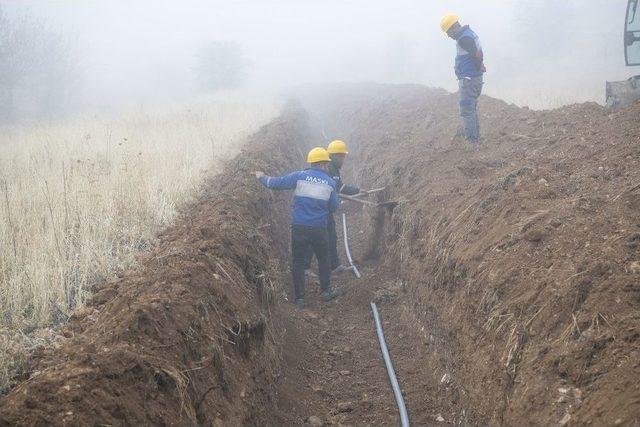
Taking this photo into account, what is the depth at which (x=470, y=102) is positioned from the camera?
27.5ft

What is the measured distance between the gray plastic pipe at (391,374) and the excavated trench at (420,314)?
121 millimetres

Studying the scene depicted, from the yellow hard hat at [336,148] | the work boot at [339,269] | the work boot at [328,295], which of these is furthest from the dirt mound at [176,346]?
the yellow hard hat at [336,148]

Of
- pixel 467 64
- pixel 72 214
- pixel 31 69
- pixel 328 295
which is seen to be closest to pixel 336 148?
pixel 467 64

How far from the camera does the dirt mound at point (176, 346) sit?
8.52 feet

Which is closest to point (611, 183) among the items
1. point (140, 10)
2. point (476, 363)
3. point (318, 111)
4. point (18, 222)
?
point (476, 363)

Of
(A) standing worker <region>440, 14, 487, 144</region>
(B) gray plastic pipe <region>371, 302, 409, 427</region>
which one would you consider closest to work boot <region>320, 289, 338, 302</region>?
(B) gray plastic pipe <region>371, 302, 409, 427</region>

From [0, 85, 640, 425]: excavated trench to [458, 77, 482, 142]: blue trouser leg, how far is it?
1.76 feet

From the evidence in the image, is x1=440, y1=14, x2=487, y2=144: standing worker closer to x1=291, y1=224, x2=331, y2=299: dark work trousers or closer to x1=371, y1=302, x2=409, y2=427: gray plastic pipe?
x1=291, y1=224, x2=331, y2=299: dark work trousers

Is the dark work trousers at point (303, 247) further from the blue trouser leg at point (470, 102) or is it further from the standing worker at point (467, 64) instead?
the standing worker at point (467, 64)

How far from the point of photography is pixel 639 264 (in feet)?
10.8

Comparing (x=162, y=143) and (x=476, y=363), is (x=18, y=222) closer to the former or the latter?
(x=476, y=363)

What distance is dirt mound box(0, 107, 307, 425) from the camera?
260 cm

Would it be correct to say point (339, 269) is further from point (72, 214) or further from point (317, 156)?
point (72, 214)

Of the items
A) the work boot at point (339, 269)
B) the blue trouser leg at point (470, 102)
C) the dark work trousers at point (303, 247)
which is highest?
the blue trouser leg at point (470, 102)
